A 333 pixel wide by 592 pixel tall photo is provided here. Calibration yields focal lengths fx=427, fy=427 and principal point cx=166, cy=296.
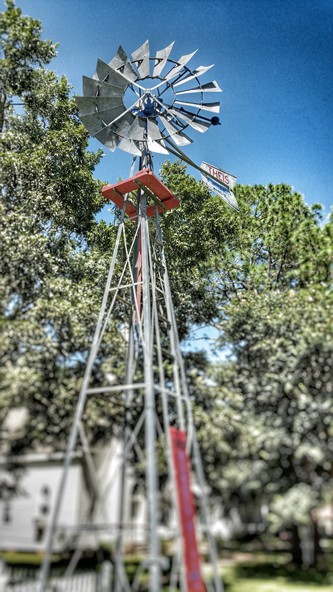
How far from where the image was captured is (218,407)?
7.44 meters

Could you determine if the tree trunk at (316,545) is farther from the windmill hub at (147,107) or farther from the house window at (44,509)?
A: the windmill hub at (147,107)

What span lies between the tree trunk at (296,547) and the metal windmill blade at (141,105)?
6.42 meters

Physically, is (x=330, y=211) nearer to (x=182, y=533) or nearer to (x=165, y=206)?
(x=165, y=206)

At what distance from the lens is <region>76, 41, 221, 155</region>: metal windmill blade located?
740 cm

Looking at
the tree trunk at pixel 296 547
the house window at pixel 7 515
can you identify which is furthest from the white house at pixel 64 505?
the tree trunk at pixel 296 547

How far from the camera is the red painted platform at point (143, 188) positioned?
24.4ft

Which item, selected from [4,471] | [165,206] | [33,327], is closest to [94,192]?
[165,206]

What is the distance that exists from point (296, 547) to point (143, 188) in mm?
6059

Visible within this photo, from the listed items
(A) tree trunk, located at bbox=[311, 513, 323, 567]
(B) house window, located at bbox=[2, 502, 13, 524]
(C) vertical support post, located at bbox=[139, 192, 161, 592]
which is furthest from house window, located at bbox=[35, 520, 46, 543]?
(A) tree trunk, located at bbox=[311, 513, 323, 567]

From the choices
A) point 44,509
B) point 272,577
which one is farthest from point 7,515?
point 272,577

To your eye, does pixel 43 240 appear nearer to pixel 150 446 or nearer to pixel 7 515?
pixel 7 515

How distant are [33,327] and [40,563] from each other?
12.8ft

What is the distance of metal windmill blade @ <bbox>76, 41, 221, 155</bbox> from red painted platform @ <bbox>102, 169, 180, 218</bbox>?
0.54 metres

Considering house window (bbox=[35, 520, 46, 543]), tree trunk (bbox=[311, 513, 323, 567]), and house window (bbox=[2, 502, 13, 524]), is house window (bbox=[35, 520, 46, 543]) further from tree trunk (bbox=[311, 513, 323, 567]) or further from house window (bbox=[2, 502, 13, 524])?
tree trunk (bbox=[311, 513, 323, 567])
